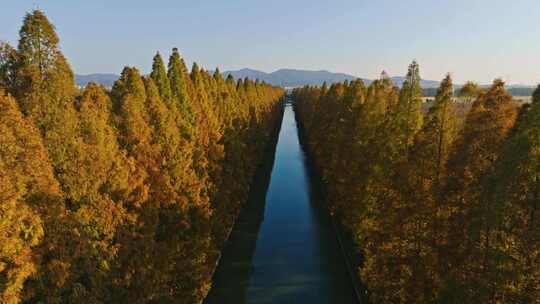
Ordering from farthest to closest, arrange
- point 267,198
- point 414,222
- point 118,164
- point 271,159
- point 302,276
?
point 271,159 → point 267,198 → point 302,276 → point 414,222 → point 118,164

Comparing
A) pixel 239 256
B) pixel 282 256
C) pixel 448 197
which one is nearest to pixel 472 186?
pixel 448 197

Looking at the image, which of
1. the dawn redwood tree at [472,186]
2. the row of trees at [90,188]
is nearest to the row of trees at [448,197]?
the dawn redwood tree at [472,186]

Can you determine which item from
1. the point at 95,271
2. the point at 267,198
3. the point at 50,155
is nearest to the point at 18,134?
the point at 50,155

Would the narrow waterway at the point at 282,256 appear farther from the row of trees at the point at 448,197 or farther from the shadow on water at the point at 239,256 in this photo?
the row of trees at the point at 448,197

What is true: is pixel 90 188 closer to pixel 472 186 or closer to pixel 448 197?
pixel 448 197

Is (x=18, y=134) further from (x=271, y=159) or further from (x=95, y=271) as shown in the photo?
(x=271, y=159)
